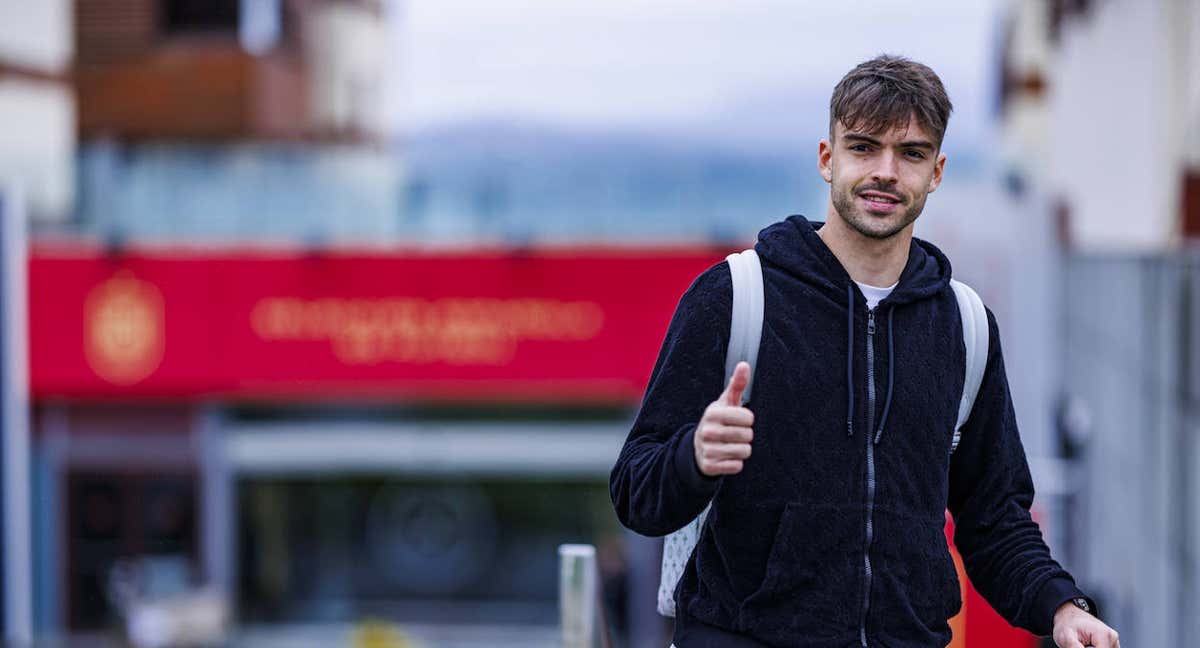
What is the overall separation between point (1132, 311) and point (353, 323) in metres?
9.57

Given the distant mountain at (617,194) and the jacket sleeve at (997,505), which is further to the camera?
the distant mountain at (617,194)

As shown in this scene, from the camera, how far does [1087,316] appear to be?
35.2 ft

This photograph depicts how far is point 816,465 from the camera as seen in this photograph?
2.41m

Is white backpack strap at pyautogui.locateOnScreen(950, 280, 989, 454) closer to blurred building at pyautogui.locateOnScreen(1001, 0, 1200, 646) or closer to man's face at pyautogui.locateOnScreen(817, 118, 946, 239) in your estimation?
man's face at pyautogui.locateOnScreen(817, 118, 946, 239)


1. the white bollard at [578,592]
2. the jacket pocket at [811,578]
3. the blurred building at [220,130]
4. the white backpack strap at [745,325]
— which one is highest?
the blurred building at [220,130]

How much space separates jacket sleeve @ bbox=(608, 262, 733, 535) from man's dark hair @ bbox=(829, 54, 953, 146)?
0.33 metres

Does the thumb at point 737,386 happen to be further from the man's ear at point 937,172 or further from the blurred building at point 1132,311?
the blurred building at point 1132,311

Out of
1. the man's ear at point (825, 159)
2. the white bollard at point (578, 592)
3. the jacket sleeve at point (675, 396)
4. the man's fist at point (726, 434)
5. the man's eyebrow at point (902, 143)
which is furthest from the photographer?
the white bollard at point (578, 592)

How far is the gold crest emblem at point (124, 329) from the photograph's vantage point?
15883 mm

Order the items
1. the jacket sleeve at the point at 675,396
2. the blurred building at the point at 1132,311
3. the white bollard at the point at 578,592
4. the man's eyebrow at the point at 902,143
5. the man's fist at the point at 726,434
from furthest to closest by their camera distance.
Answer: the blurred building at the point at 1132,311, the white bollard at the point at 578,592, the man's eyebrow at the point at 902,143, the jacket sleeve at the point at 675,396, the man's fist at the point at 726,434

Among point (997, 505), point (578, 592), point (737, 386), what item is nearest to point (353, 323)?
point (578, 592)

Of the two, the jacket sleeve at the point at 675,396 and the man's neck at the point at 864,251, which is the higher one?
the man's neck at the point at 864,251

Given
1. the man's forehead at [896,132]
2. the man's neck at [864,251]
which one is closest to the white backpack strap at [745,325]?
the man's neck at [864,251]

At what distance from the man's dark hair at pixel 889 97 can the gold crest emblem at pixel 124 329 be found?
14389mm
